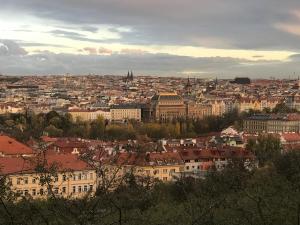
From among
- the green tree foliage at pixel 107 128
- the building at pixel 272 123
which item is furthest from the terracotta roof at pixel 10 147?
the building at pixel 272 123

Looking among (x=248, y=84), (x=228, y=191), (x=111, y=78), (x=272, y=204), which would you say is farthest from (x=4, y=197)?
(x=111, y=78)

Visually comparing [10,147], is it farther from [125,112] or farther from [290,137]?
[125,112]

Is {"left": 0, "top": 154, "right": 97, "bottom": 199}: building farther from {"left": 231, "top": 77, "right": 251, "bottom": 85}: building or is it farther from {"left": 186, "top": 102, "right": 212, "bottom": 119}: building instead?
{"left": 231, "top": 77, "right": 251, "bottom": 85}: building

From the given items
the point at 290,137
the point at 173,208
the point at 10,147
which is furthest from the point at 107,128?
the point at 173,208

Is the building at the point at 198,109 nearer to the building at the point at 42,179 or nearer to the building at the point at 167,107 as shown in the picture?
the building at the point at 167,107

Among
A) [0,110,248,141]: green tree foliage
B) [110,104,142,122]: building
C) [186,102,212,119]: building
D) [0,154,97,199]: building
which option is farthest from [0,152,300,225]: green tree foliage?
[186,102,212,119]: building

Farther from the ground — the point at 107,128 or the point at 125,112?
the point at 107,128
